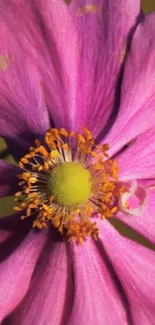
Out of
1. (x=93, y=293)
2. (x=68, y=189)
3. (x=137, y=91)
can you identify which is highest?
(x=137, y=91)

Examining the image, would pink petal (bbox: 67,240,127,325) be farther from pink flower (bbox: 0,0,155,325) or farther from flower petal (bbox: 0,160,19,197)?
flower petal (bbox: 0,160,19,197)

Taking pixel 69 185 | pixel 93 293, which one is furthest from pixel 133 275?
pixel 69 185

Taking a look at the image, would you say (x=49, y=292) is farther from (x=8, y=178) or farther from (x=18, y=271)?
(x=8, y=178)

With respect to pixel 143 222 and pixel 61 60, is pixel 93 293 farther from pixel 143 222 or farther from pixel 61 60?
pixel 61 60

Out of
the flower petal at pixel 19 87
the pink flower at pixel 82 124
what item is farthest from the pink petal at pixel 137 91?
the flower petal at pixel 19 87

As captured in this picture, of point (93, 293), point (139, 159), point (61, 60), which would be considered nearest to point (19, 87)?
point (61, 60)

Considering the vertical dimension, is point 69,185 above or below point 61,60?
below

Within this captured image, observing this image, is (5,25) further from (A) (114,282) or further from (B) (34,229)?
(A) (114,282)
